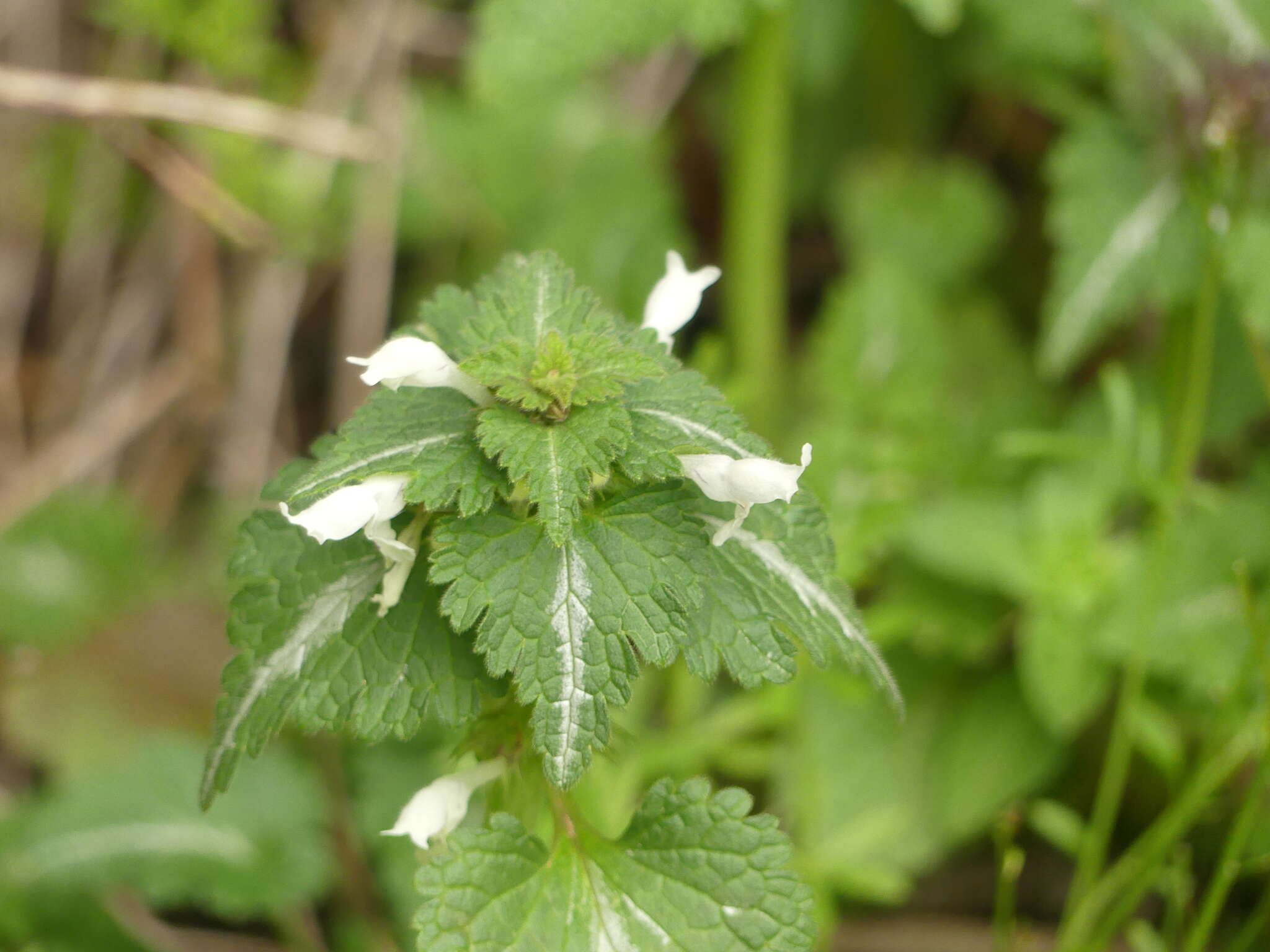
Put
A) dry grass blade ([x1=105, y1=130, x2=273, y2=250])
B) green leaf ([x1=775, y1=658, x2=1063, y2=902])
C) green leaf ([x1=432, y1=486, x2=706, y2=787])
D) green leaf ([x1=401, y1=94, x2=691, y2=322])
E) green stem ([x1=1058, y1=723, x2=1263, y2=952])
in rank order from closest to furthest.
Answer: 1. green leaf ([x1=432, y1=486, x2=706, y2=787])
2. green stem ([x1=1058, y1=723, x2=1263, y2=952])
3. green leaf ([x1=775, y1=658, x2=1063, y2=902])
4. dry grass blade ([x1=105, y1=130, x2=273, y2=250])
5. green leaf ([x1=401, y1=94, x2=691, y2=322])

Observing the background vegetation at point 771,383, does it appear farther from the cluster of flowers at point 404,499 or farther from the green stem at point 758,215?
the cluster of flowers at point 404,499

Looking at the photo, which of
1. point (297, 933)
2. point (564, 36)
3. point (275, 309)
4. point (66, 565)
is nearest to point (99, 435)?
point (66, 565)

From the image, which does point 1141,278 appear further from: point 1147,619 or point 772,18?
point 772,18

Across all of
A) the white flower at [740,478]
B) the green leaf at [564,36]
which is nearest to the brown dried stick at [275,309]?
the green leaf at [564,36]

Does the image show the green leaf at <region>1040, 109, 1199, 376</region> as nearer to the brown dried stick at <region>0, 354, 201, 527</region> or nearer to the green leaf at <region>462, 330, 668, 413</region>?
the green leaf at <region>462, 330, 668, 413</region>

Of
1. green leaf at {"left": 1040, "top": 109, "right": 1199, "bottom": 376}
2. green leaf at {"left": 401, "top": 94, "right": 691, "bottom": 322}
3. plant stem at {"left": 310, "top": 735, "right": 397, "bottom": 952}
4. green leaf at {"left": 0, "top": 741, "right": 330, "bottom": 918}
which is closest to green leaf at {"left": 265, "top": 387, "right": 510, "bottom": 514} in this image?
green leaf at {"left": 0, "top": 741, "right": 330, "bottom": 918}

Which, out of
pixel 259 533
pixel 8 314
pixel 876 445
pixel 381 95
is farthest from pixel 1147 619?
pixel 8 314
